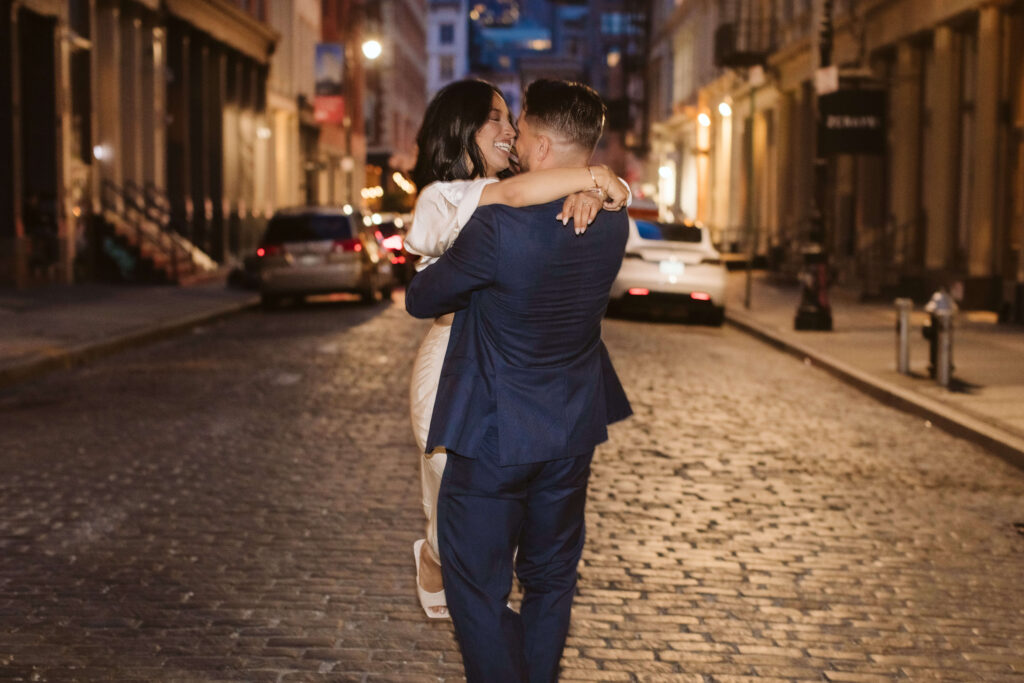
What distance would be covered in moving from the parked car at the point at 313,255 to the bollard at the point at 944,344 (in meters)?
12.9

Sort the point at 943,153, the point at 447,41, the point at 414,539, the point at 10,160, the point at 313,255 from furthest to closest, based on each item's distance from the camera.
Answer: the point at 447,41 < the point at 10,160 < the point at 943,153 < the point at 313,255 < the point at 414,539

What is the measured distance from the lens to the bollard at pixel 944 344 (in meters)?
12.5

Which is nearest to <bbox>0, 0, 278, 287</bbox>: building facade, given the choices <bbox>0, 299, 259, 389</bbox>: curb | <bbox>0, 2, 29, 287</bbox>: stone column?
<bbox>0, 2, 29, 287</bbox>: stone column

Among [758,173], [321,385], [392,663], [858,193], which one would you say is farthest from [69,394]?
[758,173]

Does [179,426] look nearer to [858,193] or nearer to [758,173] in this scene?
[858,193]

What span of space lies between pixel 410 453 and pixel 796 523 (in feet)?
9.81

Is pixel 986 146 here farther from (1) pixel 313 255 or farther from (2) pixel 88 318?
(2) pixel 88 318

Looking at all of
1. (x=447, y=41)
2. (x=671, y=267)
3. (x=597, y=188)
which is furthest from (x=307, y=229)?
(x=447, y=41)

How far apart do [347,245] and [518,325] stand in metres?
20.6

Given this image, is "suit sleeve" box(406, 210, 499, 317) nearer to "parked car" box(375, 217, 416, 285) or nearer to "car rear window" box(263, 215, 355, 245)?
"car rear window" box(263, 215, 355, 245)

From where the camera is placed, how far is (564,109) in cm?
367

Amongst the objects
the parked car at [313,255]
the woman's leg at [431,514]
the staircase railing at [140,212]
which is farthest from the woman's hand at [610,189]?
the staircase railing at [140,212]

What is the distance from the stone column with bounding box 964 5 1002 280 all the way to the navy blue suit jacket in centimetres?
1920

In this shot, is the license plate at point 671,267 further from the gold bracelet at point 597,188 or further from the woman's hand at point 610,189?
the gold bracelet at point 597,188
